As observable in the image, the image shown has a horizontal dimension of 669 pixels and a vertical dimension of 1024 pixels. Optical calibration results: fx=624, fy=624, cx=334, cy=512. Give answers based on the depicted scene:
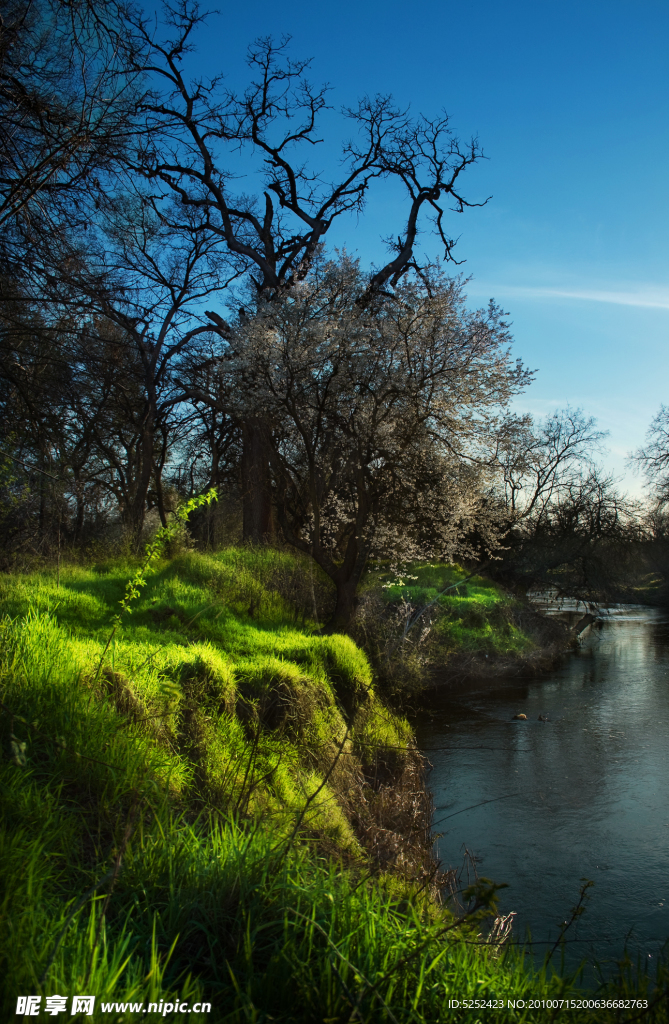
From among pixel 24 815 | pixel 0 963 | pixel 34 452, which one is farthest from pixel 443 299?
pixel 0 963

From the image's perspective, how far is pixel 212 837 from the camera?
3.45m

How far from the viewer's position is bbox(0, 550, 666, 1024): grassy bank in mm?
2289

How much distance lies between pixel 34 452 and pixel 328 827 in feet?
25.5

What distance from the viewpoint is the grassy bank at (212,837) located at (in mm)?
2289

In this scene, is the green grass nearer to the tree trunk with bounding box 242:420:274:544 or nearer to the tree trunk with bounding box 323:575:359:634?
the tree trunk with bounding box 323:575:359:634

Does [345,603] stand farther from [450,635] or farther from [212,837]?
[212,837]

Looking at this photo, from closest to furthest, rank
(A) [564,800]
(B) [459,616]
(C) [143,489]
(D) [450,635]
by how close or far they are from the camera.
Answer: (A) [564,800]
(D) [450,635]
(C) [143,489]
(B) [459,616]

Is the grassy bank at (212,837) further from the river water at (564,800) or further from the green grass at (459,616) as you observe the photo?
the green grass at (459,616)

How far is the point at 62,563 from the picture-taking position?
970 cm

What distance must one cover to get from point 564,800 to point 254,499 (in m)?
9.75

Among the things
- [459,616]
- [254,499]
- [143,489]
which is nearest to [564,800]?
[459,616]

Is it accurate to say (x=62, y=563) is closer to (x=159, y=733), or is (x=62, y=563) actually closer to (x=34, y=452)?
(x=34, y=452)

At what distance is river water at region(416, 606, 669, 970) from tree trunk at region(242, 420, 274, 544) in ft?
18.1

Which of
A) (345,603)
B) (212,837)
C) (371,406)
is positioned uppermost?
(371,406)
